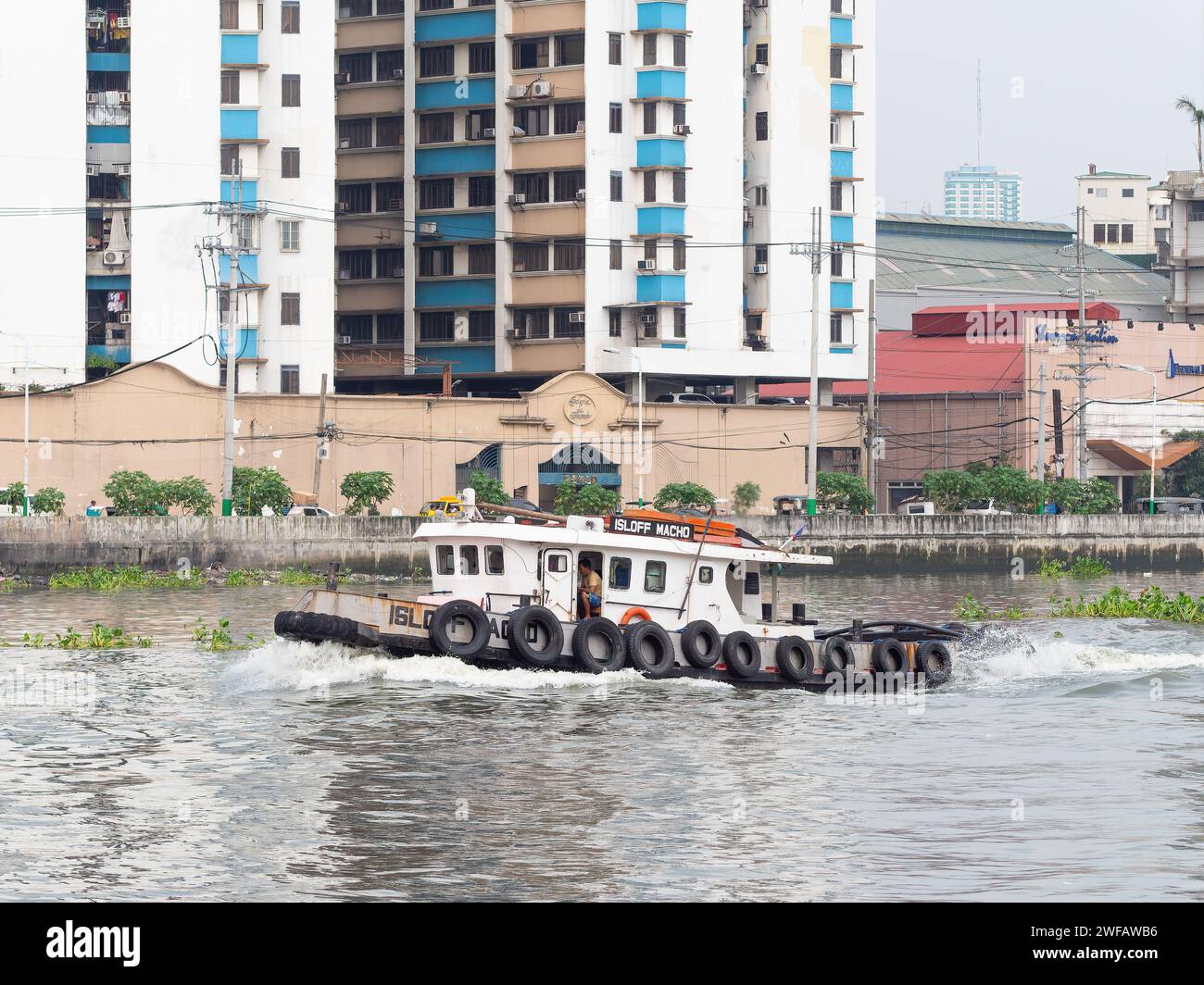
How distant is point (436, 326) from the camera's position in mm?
96438

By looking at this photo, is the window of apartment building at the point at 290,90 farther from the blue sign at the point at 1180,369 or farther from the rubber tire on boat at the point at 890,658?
the rubber tire on boat at the point at 890,658

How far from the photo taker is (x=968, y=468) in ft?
282

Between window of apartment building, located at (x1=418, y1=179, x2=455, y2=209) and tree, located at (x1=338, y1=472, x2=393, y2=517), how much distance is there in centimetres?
2713

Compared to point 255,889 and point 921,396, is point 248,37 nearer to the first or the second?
point 921,396

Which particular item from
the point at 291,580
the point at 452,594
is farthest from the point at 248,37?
the point at 452,594

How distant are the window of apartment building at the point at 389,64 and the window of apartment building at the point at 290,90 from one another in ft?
41.3

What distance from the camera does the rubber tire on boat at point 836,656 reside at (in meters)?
35.1

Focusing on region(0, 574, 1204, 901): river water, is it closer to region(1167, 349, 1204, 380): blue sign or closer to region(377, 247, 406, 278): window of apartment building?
region(377, 247, 406, 278): window of apartment building

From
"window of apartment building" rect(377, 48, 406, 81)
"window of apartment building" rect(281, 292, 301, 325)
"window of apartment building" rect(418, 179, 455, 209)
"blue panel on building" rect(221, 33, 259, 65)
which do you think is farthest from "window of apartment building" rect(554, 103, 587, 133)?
"window of apartment building" rect(281, 292, 301, 325)

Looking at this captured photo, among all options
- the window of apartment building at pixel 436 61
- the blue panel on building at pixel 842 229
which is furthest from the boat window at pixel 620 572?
the window of apartment building at pixel 436 61

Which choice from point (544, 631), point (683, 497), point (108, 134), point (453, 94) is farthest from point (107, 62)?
point (544, 631)

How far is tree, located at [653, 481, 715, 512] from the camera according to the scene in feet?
253

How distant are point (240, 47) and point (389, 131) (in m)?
14.7

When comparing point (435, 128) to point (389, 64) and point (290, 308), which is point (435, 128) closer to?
point (389, 64)
